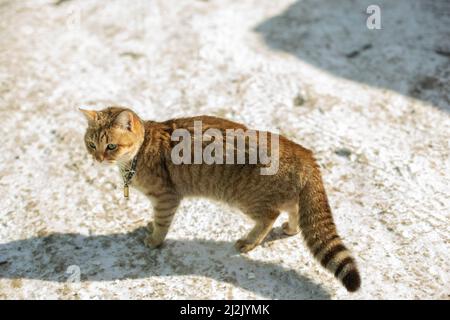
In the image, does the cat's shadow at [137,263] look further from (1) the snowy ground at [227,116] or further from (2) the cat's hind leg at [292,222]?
(2) the cat's hind leg at [292,222]

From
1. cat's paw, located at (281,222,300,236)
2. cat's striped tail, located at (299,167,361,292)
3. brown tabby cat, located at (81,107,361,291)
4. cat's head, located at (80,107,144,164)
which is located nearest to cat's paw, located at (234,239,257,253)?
brown tabby cat, located at (81,107,361,291)

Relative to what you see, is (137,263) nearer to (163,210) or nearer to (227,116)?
(163,210)

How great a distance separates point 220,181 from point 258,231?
1.88 feet

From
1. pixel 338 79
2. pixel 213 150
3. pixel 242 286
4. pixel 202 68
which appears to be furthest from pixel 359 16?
pixel 242 286

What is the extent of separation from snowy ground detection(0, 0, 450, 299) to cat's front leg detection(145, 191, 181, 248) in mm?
198

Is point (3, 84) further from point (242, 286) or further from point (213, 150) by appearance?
point (242, 286)

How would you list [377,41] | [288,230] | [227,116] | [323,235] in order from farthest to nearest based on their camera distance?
[377,41], [227,116], [288,230], [323,235]

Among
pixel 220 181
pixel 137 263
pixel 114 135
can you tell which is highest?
pixel 114 135

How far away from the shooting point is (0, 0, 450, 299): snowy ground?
4.10 m

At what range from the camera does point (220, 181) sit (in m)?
4.09

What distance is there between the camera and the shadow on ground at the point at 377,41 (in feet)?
21.1

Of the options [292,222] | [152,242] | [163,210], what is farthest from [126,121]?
[292,222]

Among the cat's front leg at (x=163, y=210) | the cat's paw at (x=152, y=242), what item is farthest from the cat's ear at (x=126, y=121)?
the cat's paw at (x=152, y=242)

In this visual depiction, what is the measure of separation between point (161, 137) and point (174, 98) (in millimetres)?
2214
